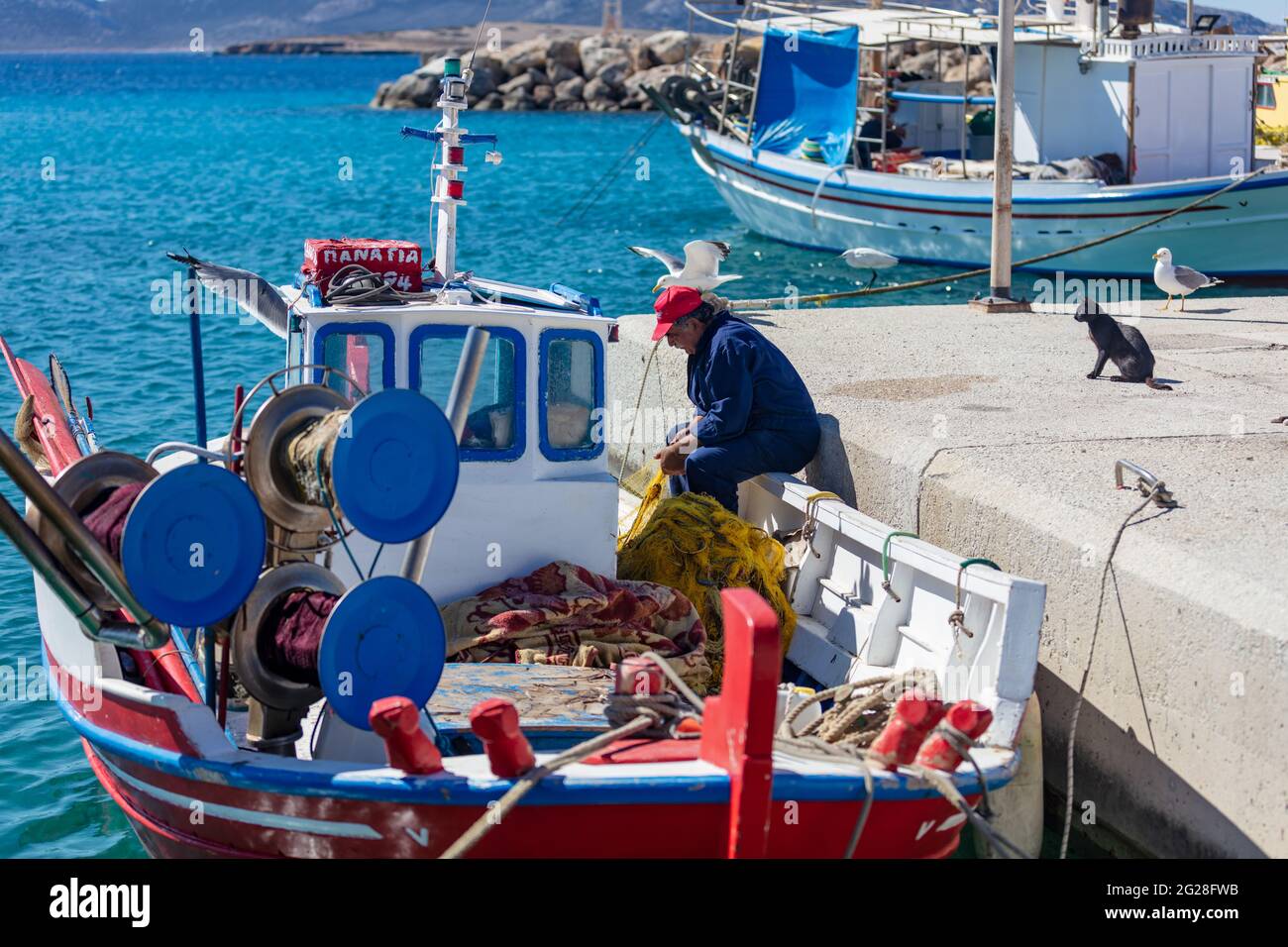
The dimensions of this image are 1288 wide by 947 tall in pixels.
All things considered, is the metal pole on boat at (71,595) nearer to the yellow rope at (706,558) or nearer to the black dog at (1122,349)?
the yellow rope at (706,558)

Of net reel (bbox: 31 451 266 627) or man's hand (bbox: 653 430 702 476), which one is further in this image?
man's hand (bbox: 653 430 702 476)

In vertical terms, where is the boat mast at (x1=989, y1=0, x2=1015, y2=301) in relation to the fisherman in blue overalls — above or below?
above

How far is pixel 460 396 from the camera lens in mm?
5902

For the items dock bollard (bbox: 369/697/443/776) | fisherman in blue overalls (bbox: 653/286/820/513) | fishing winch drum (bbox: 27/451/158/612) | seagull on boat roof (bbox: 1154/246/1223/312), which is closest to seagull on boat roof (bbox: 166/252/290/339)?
fishing winch drum (bbox: 27/451/158/612)

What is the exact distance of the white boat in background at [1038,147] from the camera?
73.9 ft

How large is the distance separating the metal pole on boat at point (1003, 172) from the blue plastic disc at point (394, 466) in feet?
25.3

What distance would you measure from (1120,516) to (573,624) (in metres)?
2.39

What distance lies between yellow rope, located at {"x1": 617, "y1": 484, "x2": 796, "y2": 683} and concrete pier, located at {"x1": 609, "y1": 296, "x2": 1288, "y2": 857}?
79 centimetres

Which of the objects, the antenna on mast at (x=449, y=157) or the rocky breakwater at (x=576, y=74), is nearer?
the antenna on mast at (x=449, y=157)

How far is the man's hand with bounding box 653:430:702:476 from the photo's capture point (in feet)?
26.3

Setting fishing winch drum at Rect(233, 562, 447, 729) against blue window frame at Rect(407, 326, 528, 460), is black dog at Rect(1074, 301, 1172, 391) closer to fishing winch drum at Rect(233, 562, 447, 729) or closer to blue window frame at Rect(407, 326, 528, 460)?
blue window frame at Rect(407, 326, 528, 460)

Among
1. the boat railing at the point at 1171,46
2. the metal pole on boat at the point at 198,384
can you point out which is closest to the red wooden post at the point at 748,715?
the metal pole on boat at the point at 198,384
